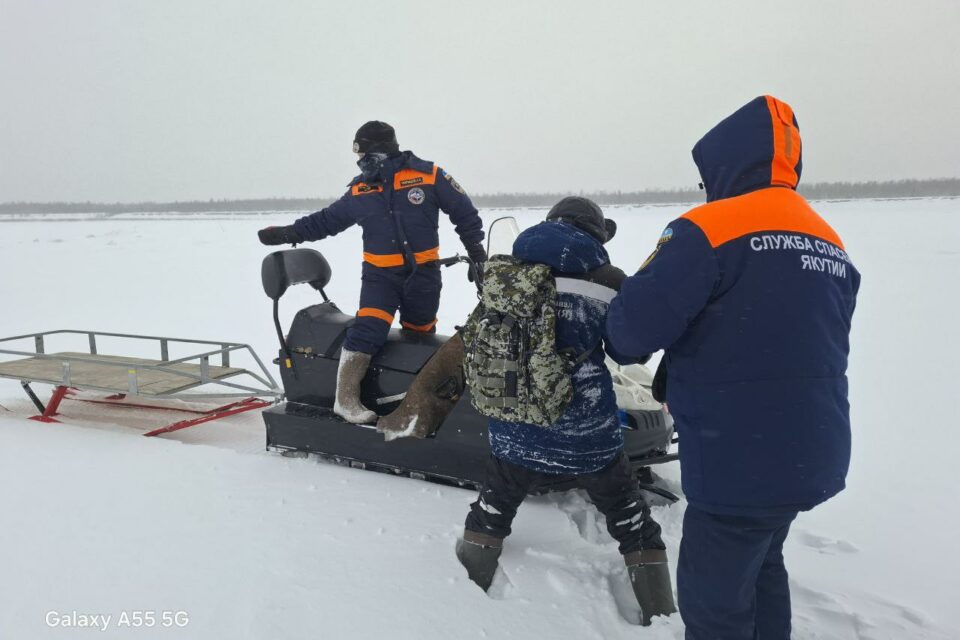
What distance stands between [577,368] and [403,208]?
149 cm

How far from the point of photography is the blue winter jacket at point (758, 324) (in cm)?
136

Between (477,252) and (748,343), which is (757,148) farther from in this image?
(477,252)

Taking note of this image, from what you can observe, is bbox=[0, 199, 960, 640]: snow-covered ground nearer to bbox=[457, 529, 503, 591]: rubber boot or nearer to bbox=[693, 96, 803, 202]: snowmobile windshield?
bbox=[457, 529, 503, 591]: rubber boot

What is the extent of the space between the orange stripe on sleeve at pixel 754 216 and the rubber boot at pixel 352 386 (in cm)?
201

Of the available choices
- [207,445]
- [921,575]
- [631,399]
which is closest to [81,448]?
[207,445]

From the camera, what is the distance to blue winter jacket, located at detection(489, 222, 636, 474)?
197 cm

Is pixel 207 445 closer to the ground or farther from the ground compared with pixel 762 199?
closer to the ground

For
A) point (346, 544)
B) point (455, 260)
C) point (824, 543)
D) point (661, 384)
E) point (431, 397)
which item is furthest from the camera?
point (455, 260)

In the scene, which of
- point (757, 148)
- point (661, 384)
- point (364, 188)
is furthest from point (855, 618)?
point (364, 188)

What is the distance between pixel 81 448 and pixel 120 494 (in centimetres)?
77

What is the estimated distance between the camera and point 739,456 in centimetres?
139

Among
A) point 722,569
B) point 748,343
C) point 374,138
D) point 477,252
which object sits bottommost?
point 722,569

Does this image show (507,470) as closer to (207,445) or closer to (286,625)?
(286,625)

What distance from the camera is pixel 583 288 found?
77.7 inches
